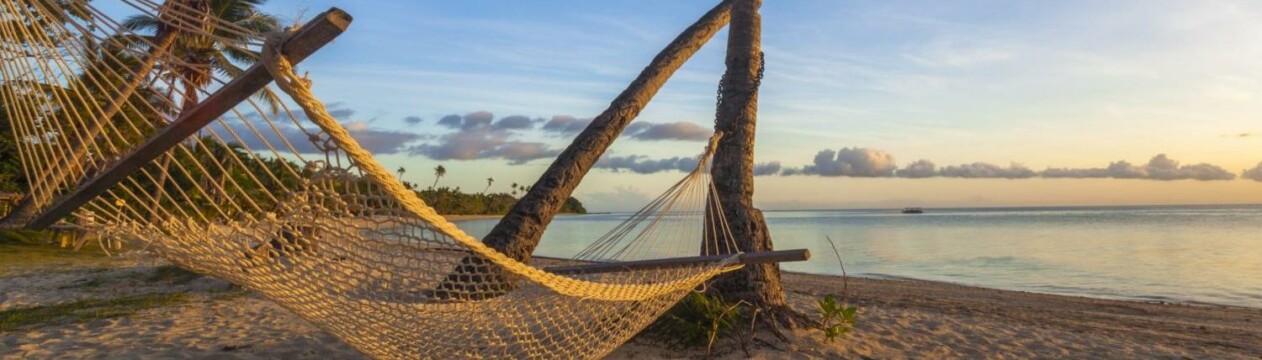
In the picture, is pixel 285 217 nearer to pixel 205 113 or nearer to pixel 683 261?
pixel 205 113

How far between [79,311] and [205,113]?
3.89 m

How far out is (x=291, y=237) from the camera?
2.04 m

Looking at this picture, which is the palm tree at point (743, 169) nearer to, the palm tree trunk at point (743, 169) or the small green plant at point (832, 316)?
the palm tree trunk at point (743, 169)

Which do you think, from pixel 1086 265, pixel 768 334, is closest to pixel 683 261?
pixel 768 334

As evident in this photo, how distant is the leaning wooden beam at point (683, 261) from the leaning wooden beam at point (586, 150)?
1.24 ft

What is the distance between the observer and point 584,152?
12.8 ft

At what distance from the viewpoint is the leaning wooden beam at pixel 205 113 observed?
4.44 ft

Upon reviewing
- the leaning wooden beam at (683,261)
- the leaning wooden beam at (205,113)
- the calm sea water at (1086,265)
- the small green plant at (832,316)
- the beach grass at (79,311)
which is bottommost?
the calm sea water at (1086,265)

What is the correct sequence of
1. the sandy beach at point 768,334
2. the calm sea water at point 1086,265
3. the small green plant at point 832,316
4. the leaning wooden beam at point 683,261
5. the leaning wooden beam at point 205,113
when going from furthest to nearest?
the calm sea water at point 1086,265
the small green plant at point 832,316
the sandy beach at point 768,334
the leaning wooden beam at point 683,261
the leaning wooden beam at point 205,113

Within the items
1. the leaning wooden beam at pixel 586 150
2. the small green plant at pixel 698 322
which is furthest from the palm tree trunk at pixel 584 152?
the small green plant at pixel 698 322

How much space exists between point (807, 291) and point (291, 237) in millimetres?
6750

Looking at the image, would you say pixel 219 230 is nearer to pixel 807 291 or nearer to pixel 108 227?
pixel 108 227

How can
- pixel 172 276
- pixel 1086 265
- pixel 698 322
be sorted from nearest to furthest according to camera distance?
1. pixel 698 322
2. pixel 172 276
3. pixel 1086 265

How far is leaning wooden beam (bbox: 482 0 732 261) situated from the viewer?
3764mm
